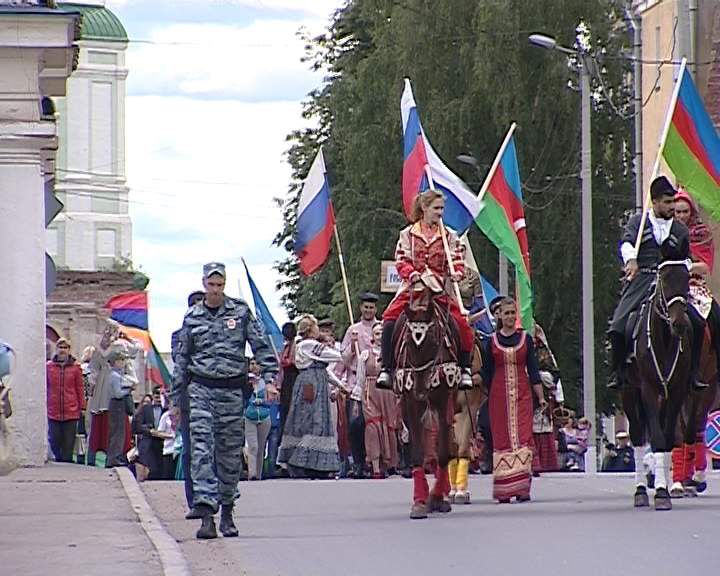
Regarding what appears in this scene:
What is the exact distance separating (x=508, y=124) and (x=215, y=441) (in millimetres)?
40553

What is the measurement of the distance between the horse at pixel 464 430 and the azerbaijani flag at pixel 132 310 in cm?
1762

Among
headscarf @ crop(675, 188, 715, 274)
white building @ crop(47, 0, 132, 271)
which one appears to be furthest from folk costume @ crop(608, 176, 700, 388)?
white building @ crop(47, 0, 132, 271)

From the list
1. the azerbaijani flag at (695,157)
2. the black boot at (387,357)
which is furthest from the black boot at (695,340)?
the black boot at (387,357)

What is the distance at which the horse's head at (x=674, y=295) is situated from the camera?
17.4m

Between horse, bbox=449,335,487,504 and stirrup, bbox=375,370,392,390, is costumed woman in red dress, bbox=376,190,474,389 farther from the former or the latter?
horse, bbox=449,335,487,504

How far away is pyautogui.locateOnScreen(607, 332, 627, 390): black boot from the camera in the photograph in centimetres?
1794

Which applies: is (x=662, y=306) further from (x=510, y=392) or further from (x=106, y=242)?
(x=106, y=242)

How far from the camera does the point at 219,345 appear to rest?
53.2ft

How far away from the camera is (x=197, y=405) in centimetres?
1617

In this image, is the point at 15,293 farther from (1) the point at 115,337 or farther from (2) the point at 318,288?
(2) the point at 318,288

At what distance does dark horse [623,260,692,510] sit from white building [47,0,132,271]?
78804 mm

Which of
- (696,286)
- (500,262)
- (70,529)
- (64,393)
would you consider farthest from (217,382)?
(500,262)

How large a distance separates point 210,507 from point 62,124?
256 ft

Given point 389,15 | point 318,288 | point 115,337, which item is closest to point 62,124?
point 318,288
